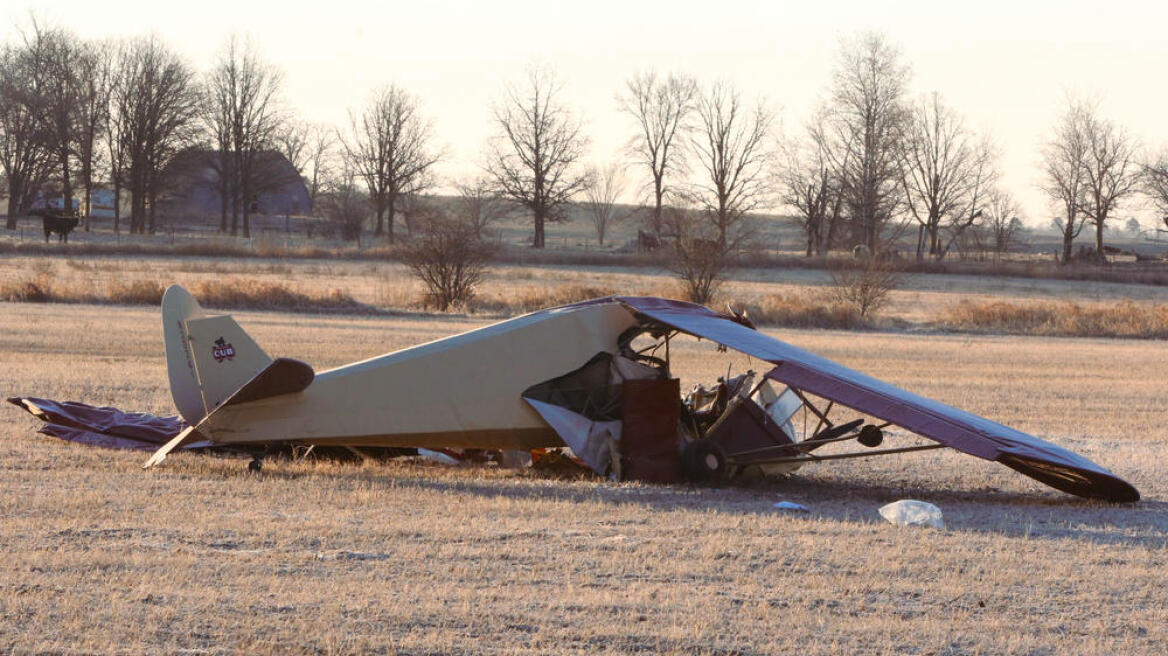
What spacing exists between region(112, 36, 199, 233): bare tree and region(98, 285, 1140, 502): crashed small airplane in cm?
8051

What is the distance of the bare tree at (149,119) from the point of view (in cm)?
8762

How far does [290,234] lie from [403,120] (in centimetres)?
1377

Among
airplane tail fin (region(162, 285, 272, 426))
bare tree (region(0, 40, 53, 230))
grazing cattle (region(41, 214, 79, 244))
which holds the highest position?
bare tree (region(0, 40, 53, 230))

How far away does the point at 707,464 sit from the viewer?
10.8 metres

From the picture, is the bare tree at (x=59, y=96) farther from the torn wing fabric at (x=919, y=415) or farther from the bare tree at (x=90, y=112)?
the torn wing fabric at (x=919, y=415)

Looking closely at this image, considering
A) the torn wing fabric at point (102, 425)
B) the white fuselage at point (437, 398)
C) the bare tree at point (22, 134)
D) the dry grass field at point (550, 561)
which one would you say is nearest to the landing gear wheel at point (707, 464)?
the dry grass field at point (550, 561)

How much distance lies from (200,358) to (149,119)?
83.1m

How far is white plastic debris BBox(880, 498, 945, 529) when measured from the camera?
923 centimetres

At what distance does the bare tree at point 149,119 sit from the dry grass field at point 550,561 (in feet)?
260

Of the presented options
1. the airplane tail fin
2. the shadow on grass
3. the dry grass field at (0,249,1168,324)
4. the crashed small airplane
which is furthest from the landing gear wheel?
the dry grass field at (0,249,1168,324)

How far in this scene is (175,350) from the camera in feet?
35.2

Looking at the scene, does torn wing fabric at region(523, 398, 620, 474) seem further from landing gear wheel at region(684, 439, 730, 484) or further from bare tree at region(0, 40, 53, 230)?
bare tree at region(0, 40, 53, 230)

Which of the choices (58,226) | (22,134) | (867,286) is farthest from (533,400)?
(22,134)

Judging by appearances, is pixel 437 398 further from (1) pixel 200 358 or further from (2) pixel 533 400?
(1) pixel 200 358
